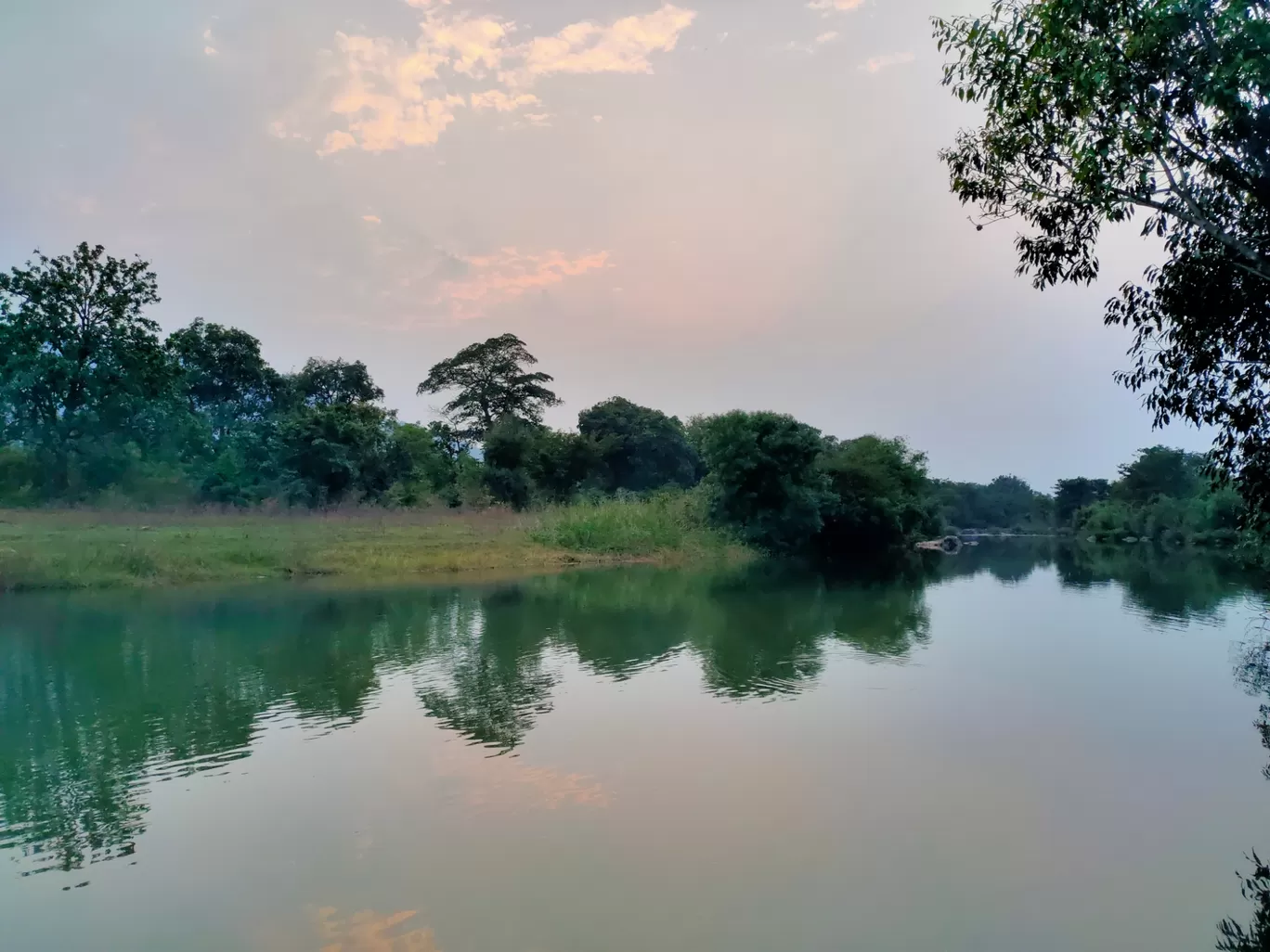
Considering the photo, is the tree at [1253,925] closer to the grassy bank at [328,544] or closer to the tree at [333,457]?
the grassy bank at [328,544]

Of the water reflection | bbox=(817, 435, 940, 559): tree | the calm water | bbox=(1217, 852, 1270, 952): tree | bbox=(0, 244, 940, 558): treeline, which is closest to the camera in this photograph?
bbox=(1217, 852, 1270, 952): tree

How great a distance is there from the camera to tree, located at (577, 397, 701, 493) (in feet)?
147

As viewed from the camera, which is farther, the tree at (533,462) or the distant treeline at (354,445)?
the tree at (533,462)

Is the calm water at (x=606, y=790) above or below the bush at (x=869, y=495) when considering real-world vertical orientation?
below

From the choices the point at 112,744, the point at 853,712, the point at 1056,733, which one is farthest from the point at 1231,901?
the point at 112,744

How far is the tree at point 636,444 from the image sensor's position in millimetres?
44938

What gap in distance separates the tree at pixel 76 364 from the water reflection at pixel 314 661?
32.1 ft

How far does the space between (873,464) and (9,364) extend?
31.8m

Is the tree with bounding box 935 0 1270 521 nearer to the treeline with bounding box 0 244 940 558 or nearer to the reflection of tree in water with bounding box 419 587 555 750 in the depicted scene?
the reflection of tree in water with bounding box 419 587 555 750

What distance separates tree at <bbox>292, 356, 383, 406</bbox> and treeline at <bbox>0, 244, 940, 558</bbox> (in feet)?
0.28

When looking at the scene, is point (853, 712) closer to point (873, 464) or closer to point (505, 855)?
point (505, 855)

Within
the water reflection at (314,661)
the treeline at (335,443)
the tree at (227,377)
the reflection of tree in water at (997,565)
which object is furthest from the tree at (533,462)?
the reflection of tree in water at (997,565)

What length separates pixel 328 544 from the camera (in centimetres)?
2094

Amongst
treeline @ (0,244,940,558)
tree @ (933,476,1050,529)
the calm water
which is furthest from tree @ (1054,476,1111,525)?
the calm water
